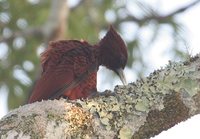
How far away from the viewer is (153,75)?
7.72 feet

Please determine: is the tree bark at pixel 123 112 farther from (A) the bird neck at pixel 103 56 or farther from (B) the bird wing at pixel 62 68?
(A) the bird neck at pixel 103 56

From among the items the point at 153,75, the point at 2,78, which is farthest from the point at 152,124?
the point at 2,78

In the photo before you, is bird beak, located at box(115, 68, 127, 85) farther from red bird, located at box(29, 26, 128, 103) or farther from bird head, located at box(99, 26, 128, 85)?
red bird, located at box(29, 26, 128, 103)

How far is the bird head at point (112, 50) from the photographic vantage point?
3680 millimetres

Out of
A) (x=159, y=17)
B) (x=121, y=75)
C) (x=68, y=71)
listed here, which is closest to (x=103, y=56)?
(x=121, y=75)

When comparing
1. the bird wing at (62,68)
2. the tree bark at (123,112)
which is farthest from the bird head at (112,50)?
the tree bark at (123,112)

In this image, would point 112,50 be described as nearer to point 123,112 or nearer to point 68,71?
point 68,71

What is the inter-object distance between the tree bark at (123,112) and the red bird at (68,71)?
96 centimetres

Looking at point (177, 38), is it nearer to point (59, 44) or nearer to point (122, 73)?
point (122, 73)

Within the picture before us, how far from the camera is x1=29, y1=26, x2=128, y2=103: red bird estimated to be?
10.6 ft

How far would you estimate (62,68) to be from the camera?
A: 3.31 metres

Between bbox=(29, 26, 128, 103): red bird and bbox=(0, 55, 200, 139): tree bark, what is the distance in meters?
0.96

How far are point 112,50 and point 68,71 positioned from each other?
1.55ft

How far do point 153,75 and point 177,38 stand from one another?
317 centimetres
